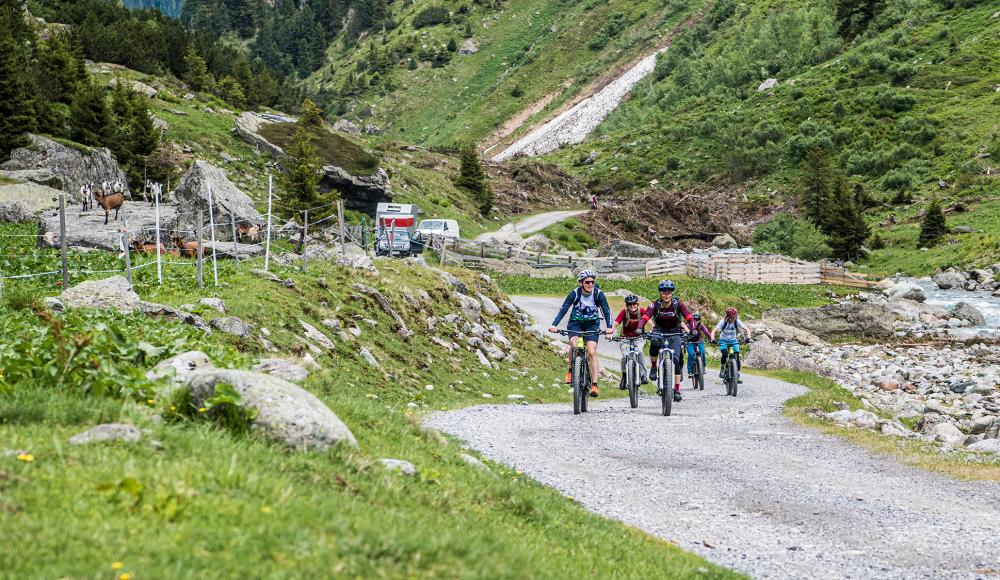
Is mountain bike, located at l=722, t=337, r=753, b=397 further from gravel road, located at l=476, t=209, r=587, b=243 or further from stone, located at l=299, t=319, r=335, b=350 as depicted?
gravel road, located at l=476, t=209, r=587, b=243

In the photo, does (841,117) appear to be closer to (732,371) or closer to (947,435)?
(732,371)

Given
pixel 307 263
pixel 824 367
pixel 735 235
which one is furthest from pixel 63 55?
pixel 735 235

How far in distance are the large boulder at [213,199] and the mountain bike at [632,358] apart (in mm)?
22755

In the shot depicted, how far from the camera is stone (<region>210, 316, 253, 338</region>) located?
577 inches

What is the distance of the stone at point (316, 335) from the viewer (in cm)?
1705

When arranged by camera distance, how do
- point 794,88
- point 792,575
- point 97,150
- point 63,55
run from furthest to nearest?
point 794,88
point 63,55
point 97,150
point 792,575

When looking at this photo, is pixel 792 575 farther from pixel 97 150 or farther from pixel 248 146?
pixel 248 146

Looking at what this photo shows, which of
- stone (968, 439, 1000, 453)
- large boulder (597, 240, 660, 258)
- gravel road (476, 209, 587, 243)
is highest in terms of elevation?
gravel road (476, 209, 587, 243)

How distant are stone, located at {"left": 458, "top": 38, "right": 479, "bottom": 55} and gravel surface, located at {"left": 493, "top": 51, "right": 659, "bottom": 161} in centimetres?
4346

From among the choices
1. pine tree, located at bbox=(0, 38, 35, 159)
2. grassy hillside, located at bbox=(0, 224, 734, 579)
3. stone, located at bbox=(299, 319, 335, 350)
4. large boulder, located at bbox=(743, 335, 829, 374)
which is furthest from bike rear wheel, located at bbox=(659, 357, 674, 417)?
pine tree, located at bbox=(0, 38, 35, 159)

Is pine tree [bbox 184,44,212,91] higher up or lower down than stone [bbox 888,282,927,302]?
higher up

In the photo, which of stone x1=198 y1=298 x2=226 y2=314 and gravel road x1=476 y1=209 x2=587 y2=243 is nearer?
stone x1=198 y1=298 x2=226 y2=314

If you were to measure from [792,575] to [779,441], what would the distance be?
7.05 meters

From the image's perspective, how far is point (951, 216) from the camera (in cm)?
6288
